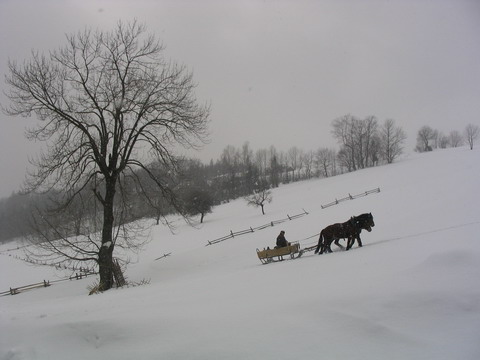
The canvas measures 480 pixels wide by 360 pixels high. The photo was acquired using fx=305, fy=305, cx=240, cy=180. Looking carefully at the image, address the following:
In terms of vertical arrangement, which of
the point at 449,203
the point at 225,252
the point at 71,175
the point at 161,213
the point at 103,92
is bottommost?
the point at 225,252

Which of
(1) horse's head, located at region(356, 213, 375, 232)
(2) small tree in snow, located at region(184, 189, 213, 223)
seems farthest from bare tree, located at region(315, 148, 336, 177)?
(1) horse's head, located at region(356, 213, 375, 232)

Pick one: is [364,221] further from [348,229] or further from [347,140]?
[347,140]

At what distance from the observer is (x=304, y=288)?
5660mm

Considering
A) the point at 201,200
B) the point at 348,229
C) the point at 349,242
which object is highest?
the point at 201,200

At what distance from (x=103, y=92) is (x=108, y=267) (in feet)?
23.1

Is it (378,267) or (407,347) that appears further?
(378,267)

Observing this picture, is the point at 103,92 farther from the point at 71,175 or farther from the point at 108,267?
the point at 108,267

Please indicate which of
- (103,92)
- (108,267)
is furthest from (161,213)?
(103,92)

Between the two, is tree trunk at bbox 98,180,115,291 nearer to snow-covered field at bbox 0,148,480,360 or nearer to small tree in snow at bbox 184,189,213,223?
snow-covered field at bbox 0,148,480,360

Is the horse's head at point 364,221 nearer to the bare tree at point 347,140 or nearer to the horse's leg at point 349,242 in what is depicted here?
the horse's leg at point 349,242

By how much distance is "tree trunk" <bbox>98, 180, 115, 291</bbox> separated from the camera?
12.0 m

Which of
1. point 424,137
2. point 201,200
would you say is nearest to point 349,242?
point 201,200

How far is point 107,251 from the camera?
1216 cm

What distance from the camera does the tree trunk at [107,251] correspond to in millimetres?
12000
